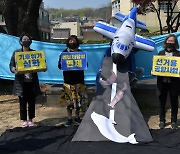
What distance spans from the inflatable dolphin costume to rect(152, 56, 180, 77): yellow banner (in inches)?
19.6

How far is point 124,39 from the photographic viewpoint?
625cm

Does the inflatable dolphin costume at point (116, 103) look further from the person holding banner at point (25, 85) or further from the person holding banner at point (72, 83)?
the person holding banner at point (25, 85)

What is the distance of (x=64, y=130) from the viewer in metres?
6.11

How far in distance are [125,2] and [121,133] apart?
1345 inches

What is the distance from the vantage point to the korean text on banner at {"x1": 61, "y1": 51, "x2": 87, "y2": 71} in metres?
6.30

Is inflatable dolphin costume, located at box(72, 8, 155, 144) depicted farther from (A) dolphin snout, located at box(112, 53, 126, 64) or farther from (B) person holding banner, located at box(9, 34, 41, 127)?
(B) person holding banner, located at box(9, 34, 41, 127)

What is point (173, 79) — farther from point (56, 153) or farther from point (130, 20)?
point (56, 153)

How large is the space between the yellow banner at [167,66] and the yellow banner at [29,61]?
2.01 metres

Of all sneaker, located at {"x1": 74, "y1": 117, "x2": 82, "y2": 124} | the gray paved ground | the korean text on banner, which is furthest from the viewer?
the gray paved ground

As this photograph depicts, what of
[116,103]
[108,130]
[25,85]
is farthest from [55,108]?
[108,130]

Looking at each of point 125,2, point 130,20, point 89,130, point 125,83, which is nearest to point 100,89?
point 125,83

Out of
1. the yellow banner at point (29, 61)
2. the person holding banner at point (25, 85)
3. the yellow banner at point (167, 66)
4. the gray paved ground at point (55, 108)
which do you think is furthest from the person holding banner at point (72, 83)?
the yellow banner at point (167, 66)

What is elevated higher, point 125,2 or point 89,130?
point 125,2

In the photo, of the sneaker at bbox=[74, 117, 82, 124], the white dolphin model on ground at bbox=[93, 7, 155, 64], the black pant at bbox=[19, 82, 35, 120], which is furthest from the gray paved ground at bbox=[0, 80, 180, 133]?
the white dolphin model on ground at bbox=[93, 7, 155, 64]
